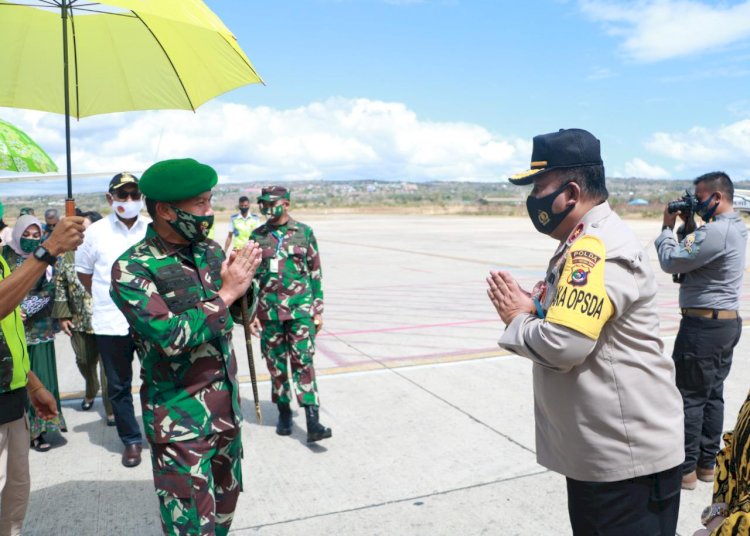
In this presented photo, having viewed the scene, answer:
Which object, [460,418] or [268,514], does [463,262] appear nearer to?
[460,418]

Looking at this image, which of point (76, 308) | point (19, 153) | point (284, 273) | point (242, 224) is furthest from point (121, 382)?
point (242, 224)

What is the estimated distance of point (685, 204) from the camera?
13.1ft

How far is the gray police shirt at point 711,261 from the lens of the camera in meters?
3.86

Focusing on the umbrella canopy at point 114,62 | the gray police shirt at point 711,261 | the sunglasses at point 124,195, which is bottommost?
the gray police shirt at point 711,261

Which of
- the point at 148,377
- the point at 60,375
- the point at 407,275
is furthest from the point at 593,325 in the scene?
the point at 407,275

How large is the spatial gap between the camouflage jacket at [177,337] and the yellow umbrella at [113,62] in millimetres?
1127

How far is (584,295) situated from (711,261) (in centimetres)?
242

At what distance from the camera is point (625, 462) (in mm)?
2125

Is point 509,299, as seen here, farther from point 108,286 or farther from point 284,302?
point 108,286

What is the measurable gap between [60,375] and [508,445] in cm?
487

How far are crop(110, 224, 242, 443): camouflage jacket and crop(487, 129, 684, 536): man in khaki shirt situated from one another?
4.03ft

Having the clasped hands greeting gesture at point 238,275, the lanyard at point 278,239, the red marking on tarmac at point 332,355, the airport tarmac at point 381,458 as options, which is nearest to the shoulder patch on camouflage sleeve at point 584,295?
the clasped hands greeting gesture at point 238,275

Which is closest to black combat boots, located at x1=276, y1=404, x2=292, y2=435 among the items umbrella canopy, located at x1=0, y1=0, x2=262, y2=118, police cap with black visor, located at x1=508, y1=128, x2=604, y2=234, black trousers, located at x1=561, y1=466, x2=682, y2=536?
umbrella canopy, located at x1=0, y1=0, x2=262, y2=118

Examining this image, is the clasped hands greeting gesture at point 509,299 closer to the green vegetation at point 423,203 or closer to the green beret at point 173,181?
the green beret at point 173,181
